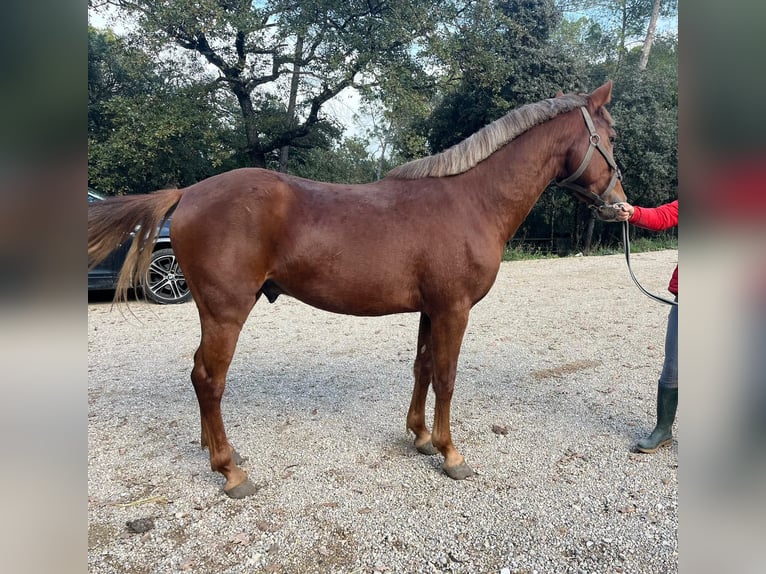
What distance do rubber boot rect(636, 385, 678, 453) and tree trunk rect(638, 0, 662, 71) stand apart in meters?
16.0

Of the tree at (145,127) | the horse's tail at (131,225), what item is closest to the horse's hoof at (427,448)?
the horse's tail at (131,225)

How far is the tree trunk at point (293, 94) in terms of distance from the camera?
12.1 m

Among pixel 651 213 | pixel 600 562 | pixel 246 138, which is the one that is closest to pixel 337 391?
pixel 600 562

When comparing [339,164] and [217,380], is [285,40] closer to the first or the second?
[339,164]

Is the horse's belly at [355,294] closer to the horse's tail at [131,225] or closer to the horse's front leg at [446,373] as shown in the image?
the horse's front leg at [446,373]

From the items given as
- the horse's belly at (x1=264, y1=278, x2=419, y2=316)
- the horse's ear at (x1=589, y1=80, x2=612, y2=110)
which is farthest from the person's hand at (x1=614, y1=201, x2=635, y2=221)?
the horse's belly at (x1=264, y1=278, x2=419, y2=316)

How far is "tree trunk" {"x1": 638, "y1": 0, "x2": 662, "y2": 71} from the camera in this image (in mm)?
16250

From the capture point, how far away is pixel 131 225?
2.45m

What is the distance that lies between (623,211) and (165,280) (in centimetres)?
647

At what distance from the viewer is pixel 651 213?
2.51m

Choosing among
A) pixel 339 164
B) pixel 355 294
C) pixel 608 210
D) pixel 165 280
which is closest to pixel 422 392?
pixel 355 294
